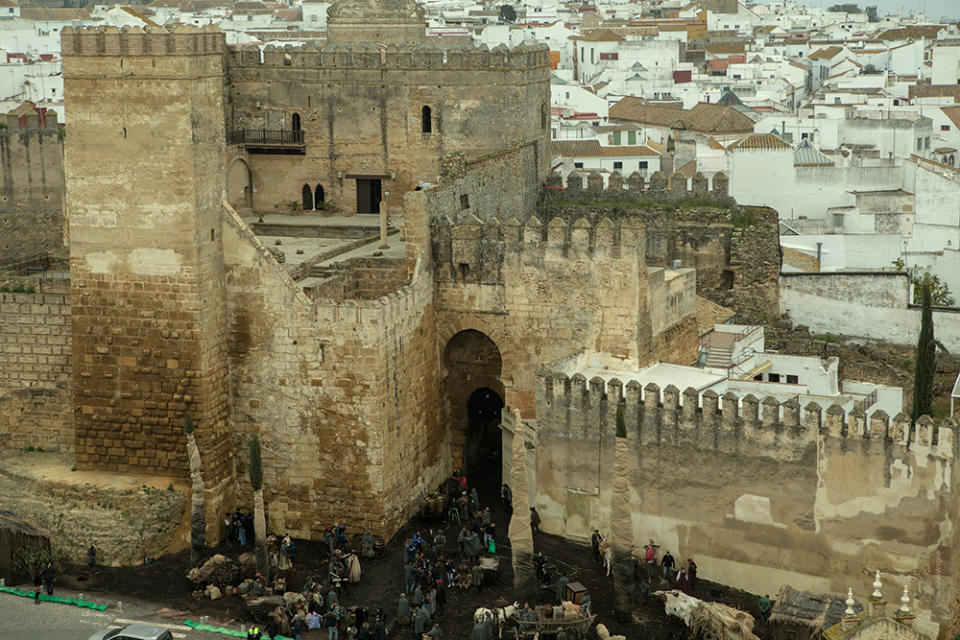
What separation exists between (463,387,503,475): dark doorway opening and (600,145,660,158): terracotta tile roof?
103 ft

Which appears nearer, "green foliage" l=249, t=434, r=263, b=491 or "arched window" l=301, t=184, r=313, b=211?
"green foliage" l=249, t=434, r=263, b=491

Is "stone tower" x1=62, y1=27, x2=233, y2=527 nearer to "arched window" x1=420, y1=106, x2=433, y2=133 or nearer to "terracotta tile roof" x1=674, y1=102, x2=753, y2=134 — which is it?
"arched window" x1=420, y1=106, x2=433, y2=133

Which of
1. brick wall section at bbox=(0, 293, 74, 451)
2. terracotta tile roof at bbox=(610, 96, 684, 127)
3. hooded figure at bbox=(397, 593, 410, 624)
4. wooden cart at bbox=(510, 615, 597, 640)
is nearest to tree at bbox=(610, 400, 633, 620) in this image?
wooden cart at bbox=(510, 615, 597, 640)

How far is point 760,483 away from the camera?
85.9 ft

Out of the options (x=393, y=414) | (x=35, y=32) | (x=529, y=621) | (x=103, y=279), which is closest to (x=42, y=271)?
(x=103, y=279)

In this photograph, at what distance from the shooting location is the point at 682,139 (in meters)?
63.1

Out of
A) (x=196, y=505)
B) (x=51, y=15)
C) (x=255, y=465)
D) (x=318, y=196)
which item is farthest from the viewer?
(x=51, y=15)

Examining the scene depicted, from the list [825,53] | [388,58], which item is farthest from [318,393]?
[825,53]

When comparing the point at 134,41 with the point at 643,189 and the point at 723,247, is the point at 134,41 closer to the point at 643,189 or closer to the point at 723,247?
the point at 643,189

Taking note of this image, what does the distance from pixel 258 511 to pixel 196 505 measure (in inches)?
68.8

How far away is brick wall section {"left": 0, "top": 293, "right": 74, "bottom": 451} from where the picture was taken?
30312 millimetres

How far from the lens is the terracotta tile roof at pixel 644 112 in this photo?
7494 cm

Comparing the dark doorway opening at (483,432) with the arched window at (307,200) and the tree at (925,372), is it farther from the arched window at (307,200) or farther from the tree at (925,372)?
the tree at (925,372)

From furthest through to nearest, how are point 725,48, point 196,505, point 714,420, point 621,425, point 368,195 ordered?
point 725,48 → point 368,195 → point 196,505 → point 714,420 → point 621,425
